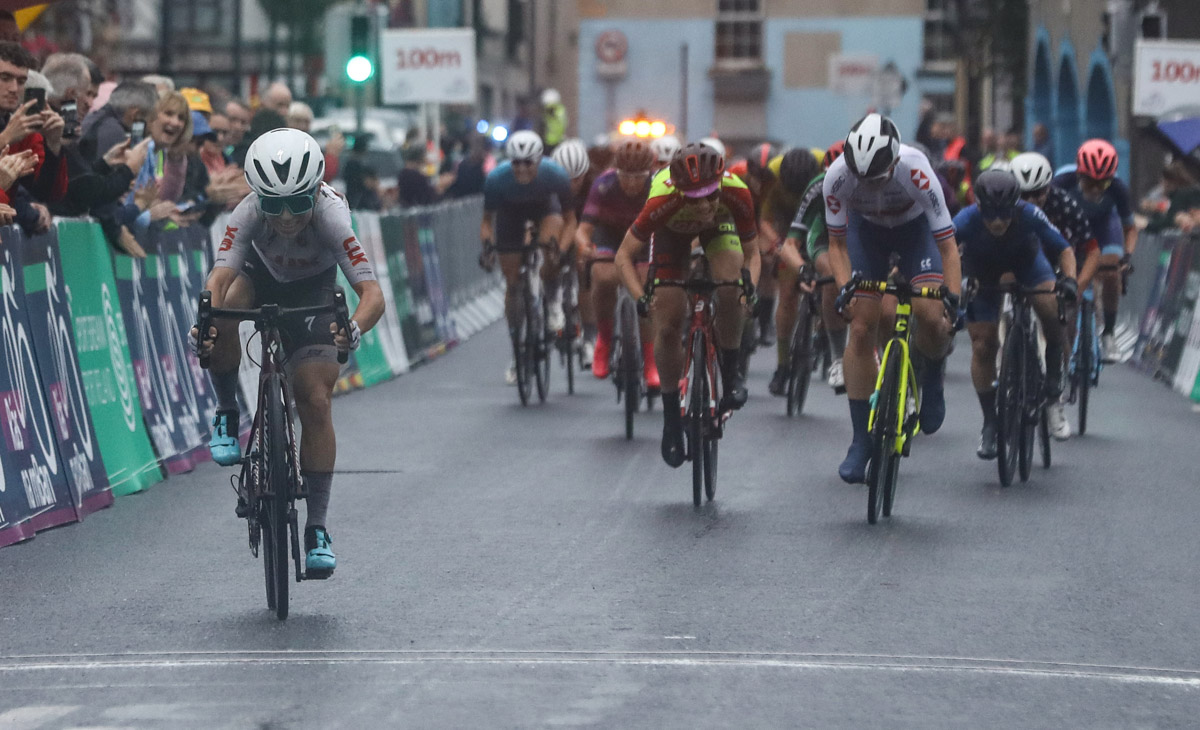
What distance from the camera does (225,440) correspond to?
318 inches

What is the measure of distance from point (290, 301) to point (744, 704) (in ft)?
9.03

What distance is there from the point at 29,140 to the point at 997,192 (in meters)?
4.84

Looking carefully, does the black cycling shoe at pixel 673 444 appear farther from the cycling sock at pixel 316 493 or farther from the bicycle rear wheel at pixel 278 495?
the bicycle rear wheel at pixel 278 495

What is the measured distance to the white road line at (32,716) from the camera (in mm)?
6012

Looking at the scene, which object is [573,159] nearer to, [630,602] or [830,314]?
[830,314]

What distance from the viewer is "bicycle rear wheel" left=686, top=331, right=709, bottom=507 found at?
10555 millimetres

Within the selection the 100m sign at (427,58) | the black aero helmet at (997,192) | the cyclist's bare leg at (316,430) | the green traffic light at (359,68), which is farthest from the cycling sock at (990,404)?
the 100m sign at (427,58)

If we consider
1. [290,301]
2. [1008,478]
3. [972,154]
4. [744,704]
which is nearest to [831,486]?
[1008,478]

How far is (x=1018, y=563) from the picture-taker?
898 cm

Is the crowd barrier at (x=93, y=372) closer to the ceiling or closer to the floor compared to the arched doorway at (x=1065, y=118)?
closer to the floor

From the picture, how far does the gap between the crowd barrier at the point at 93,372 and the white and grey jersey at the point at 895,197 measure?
294cm

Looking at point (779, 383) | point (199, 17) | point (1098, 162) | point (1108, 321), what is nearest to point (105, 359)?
point (779, 383)

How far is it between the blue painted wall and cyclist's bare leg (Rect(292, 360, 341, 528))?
55.5 m

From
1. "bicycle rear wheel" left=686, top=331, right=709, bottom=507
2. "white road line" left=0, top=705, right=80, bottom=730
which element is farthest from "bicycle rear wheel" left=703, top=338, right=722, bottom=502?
"white road line" left=0, top=705, right=80, bottom=730
